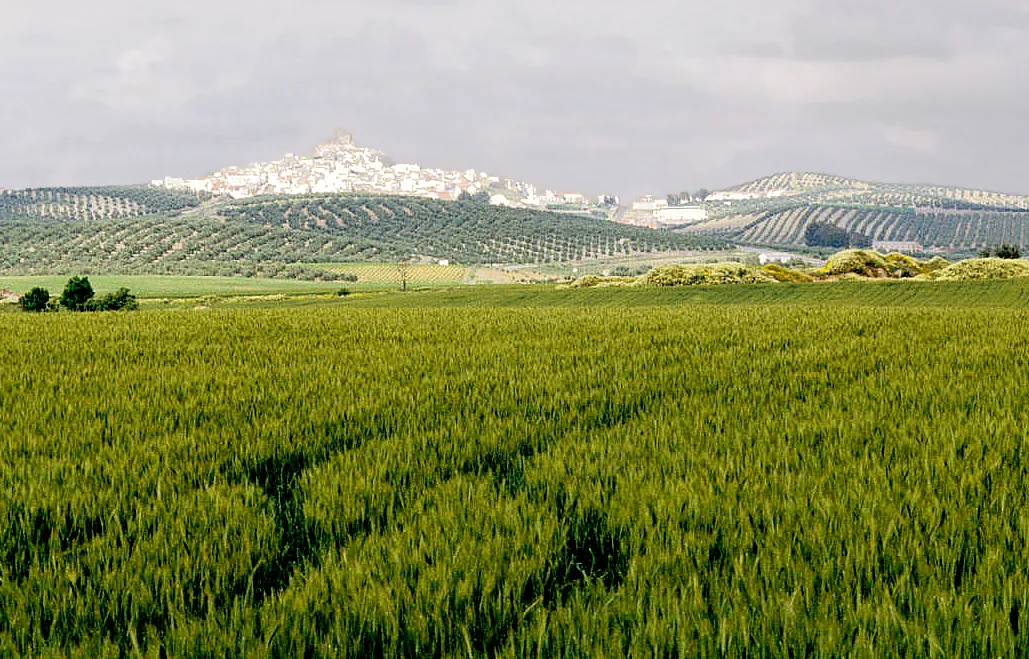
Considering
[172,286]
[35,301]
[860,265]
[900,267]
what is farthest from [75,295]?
[900,267]

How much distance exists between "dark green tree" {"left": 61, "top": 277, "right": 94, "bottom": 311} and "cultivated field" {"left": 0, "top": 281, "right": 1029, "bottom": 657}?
274 ft

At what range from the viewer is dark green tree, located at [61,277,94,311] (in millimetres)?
77812

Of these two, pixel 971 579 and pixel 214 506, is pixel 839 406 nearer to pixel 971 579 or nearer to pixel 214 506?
pixel 971 579

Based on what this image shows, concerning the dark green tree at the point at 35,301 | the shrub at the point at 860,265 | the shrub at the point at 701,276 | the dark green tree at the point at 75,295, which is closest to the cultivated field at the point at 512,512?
the shrub at the point at 701,276

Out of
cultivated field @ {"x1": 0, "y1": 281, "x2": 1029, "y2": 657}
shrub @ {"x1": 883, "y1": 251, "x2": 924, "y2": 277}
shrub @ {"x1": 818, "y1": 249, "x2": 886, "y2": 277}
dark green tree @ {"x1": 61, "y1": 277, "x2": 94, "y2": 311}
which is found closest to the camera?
cultivated field @ {"x1": 0, "y1": 281, "x2": 1029, "y2": 657}

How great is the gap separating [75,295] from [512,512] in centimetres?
9210

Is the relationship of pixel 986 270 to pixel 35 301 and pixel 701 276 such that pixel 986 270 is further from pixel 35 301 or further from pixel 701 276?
pixel 35 301

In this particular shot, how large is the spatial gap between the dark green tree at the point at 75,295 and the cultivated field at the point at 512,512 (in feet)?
274

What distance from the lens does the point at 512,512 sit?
11.8 feet

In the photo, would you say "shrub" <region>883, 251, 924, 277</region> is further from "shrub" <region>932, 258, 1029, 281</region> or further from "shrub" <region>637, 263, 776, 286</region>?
"shrub" <region>637, 263, 776, 286</region>

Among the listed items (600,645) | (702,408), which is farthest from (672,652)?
(702,408)

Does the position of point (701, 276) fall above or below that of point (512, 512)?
above

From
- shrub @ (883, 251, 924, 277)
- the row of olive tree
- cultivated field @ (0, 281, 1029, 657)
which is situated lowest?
cultivated field @ (0, 281, 1029, 657)

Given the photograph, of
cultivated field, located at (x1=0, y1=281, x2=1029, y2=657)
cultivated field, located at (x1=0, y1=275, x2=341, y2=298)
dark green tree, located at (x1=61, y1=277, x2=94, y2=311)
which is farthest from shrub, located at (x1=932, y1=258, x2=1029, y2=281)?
cultivated field, located at (x1=0, y1=275, x2=341, y2=298)
